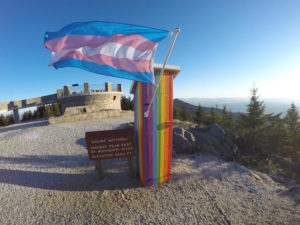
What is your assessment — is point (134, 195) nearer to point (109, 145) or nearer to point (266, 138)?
point (109, 145)

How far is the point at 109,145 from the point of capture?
14.4 feet

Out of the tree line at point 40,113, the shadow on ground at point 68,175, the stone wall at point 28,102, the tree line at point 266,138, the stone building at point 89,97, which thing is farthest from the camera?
the tree line at point 40,113

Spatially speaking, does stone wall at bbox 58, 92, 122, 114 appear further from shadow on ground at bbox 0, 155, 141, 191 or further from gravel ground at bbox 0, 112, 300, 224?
gravel ground at bbox 0, 112, 300, 224

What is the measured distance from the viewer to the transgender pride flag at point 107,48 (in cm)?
292

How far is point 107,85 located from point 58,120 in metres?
9.27

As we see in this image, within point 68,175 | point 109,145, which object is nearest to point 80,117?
point 68,175

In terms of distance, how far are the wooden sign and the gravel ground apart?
2.58ft

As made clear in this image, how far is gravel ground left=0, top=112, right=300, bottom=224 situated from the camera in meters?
3.22

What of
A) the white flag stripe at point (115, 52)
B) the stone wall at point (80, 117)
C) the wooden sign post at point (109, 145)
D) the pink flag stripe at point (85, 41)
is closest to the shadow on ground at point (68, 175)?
the wooden sign post at point (109, 145)

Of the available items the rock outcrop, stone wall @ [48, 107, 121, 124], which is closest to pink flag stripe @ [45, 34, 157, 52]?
the rock outcrop

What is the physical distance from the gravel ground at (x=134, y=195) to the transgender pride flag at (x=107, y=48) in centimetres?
286

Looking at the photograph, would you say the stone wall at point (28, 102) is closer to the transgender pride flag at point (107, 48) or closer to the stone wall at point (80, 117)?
the stone wall at point (80, 117)

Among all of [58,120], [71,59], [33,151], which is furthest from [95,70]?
[58,120]

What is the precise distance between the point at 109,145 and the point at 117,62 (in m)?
2.37
